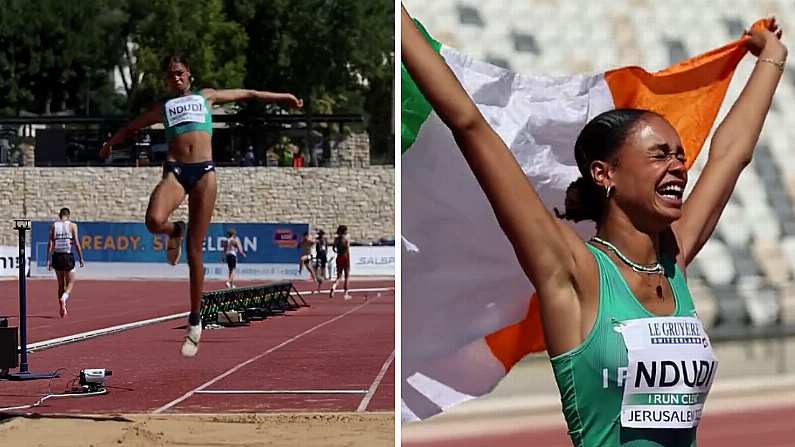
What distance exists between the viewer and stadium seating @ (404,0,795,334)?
1425 centimetres

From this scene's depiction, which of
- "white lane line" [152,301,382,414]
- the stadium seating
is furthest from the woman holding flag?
the stadium seating

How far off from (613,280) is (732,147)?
0.55 metres

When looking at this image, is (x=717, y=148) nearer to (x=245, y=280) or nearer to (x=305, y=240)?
(x=305, y=240)

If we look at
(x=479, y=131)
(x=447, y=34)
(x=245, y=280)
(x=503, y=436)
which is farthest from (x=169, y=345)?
(x=479, y=131)

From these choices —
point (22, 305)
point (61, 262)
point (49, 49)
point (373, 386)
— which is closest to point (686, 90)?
point (22, 305)

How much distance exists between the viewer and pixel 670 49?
15.0m

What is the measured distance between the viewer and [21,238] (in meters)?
8.90

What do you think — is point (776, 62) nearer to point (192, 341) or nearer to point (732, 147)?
point (732, 147)

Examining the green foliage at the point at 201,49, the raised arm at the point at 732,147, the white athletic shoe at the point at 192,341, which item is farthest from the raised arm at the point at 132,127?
the green foliage at the point at 201,49

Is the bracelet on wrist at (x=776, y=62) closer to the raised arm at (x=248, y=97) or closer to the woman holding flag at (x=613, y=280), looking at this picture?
the woman holding flag at (x=613, y=280)

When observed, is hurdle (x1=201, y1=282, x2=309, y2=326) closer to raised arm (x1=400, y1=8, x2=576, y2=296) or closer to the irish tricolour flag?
the irish tricolour flag

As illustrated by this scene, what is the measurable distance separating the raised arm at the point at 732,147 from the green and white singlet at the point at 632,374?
0.86ft

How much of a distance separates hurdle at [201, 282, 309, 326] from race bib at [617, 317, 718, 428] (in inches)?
450

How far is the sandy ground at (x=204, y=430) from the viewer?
8.46 meters
